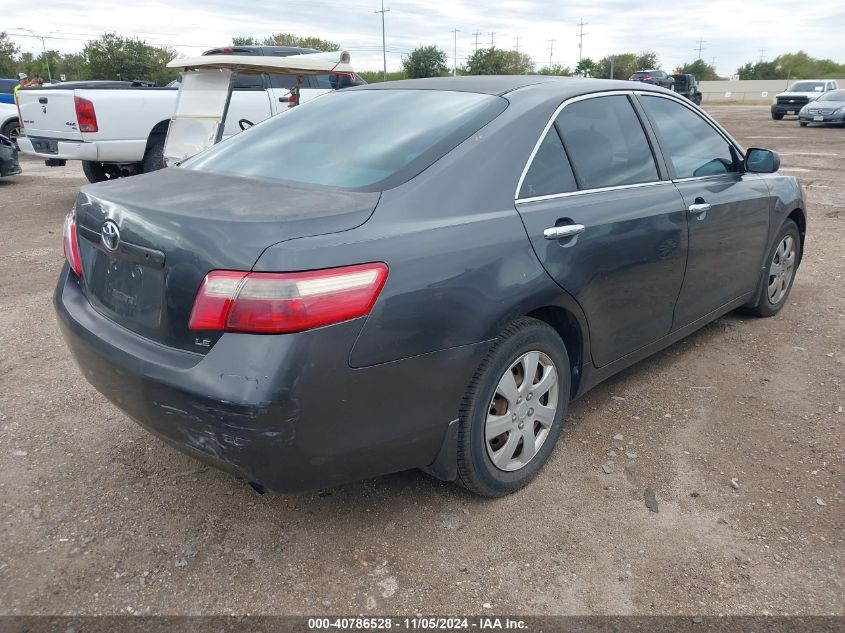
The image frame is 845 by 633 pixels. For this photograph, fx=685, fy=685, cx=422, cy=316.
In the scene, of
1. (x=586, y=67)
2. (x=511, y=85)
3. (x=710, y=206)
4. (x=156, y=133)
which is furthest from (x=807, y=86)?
(x=586, y=67)

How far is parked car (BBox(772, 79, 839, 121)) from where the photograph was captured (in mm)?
26853

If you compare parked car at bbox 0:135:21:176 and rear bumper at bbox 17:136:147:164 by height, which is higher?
rear bumper at bbox 17:136:147:164

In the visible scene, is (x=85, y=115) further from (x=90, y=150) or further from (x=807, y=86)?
(x=807, y=86)

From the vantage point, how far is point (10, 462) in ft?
9.96

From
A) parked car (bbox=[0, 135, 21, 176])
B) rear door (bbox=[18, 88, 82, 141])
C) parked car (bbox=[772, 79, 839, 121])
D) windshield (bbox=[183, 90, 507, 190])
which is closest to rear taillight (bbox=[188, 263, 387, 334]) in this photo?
windshield (bbox=[183, 90, 507, 190])

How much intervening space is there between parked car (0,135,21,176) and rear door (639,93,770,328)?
1155 cm

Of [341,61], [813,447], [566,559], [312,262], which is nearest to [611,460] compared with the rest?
[566,559]

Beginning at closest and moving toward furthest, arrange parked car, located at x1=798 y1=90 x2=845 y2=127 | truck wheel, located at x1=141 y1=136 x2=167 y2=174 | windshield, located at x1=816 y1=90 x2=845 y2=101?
truck wheel, located at x1=141 y1=136 x2=167 y2=174 < parked car, located at x1=798 y1=90 x2=845 y2=127 < windshield, located at x1=816 y1=90 x2=845 y2=101

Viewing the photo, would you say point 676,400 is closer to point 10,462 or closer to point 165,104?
point 10,462

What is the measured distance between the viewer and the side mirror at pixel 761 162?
402 cm

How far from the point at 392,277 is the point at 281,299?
36cm

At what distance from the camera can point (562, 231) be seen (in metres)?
2.69

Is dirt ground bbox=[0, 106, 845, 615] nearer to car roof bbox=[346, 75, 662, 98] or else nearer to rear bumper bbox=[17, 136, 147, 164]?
car roof bbox=[346, 75, 662, 98]

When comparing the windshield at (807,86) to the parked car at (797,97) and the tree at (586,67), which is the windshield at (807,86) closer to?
the parked car at (797,97)
